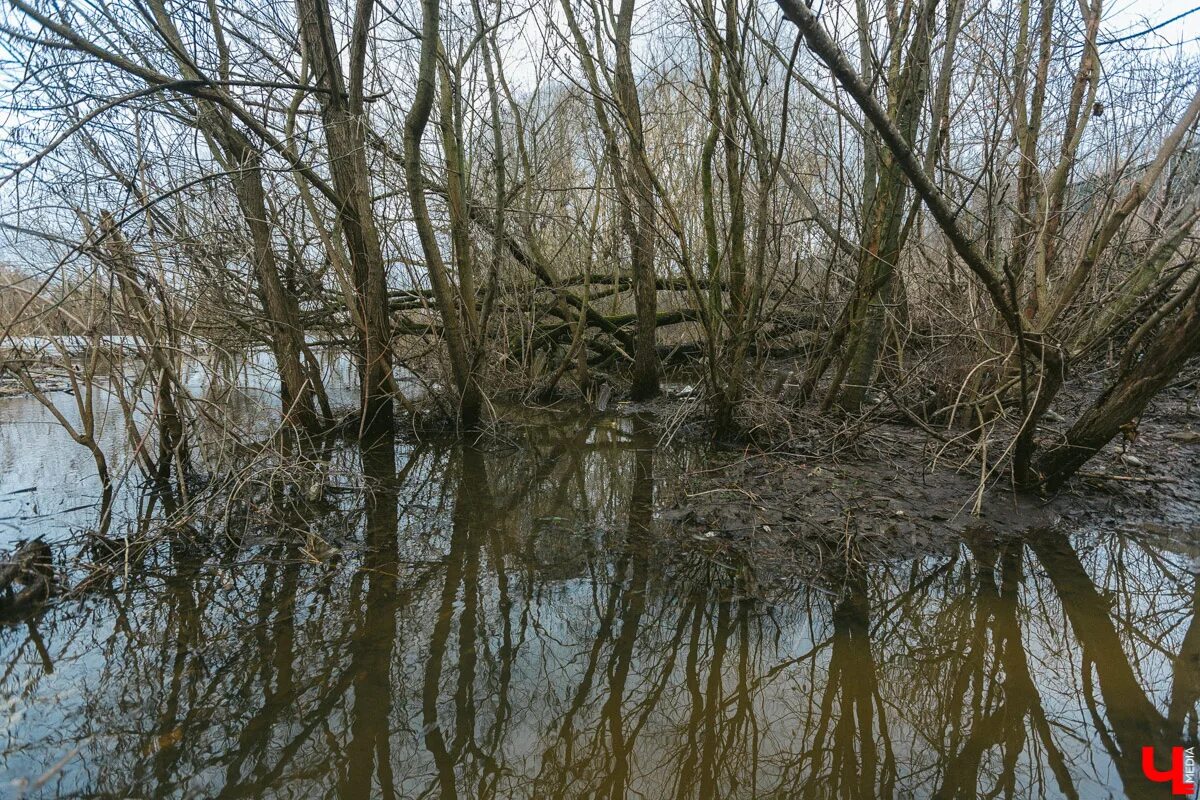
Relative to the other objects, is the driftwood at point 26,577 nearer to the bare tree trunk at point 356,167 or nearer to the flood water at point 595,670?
the flood water at point 595,670

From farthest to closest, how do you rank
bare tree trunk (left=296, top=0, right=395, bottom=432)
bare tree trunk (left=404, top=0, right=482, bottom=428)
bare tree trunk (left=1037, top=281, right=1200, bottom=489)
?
bare tree trunk (left=296, top=0, right=395, bottom=432)
bare tree trunk (left=404, top=0, right=482, bottom=428)
bare tree trunk (left=1037, top=281, right=1200, bottom=489)

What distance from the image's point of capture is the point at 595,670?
327cm

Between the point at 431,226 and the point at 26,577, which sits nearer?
the point at 26,577

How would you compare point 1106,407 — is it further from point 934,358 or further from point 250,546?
point 250,546

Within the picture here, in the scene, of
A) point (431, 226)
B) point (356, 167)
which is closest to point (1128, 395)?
point (431, 226)

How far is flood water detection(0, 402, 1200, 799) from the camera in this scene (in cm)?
259

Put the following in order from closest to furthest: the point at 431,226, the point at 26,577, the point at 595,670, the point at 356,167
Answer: the point at 595,670
the point at 26,577
the point at 356,167
the point at 431,226

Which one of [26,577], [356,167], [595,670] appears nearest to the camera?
[595,670]

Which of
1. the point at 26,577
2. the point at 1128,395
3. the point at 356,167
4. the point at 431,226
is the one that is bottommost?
the point at 26,577

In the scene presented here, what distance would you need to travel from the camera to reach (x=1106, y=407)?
14.7ft

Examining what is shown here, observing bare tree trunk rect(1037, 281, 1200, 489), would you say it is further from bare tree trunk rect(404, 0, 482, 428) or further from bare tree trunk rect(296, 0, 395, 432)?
bare tree trunk rect(296, 0, 395, 432)

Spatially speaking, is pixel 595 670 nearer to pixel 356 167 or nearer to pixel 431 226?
pixel 431 226

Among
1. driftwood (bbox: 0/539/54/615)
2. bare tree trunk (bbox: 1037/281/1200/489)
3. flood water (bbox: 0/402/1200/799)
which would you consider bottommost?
flood water (bbox: 0/402/1200/799)

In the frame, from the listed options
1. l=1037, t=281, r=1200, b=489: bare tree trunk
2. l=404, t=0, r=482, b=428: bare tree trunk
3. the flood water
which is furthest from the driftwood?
l=1037, t=281, r=1200, b=489: bare tree trunk
